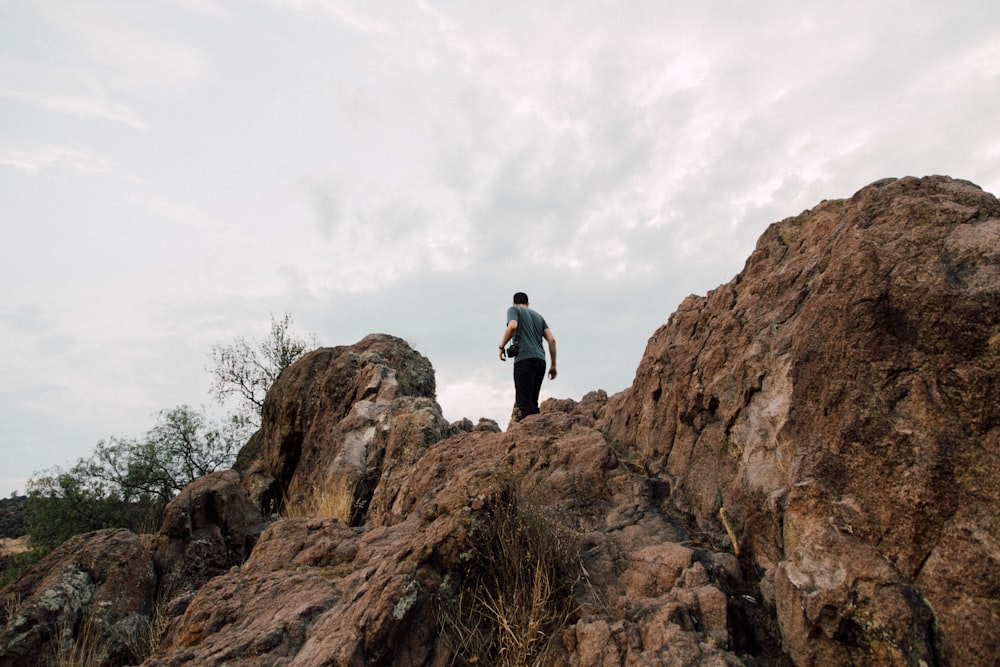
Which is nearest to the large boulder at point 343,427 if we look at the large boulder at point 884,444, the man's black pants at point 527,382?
the man's black pants at point 527,382

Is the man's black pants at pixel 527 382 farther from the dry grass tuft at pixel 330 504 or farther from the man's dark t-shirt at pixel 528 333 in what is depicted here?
the dry grass tuft at pixel 330 504

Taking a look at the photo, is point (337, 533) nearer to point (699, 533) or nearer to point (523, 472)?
point (523, 472)

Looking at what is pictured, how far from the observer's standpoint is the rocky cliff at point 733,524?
324 cm

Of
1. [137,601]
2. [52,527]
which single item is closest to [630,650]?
[137,601]

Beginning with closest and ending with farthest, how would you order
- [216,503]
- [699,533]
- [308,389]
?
[699,533]
[216,503]
[308,389]

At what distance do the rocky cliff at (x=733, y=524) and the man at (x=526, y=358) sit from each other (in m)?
2.42

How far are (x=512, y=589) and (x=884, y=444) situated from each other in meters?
2.55

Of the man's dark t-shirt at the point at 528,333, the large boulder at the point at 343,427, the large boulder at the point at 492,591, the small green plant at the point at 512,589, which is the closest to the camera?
the large boulder at the point at 492,591

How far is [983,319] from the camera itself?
3295 millimetres

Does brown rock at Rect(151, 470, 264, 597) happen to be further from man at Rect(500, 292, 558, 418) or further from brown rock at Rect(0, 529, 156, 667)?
man at Rect(500, 292, 558, 418)

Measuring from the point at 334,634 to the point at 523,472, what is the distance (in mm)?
2697

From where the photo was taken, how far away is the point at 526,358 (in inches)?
374

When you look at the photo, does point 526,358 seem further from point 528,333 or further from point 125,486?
point 125,486

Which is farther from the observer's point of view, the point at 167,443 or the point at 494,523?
the point at 167,443
